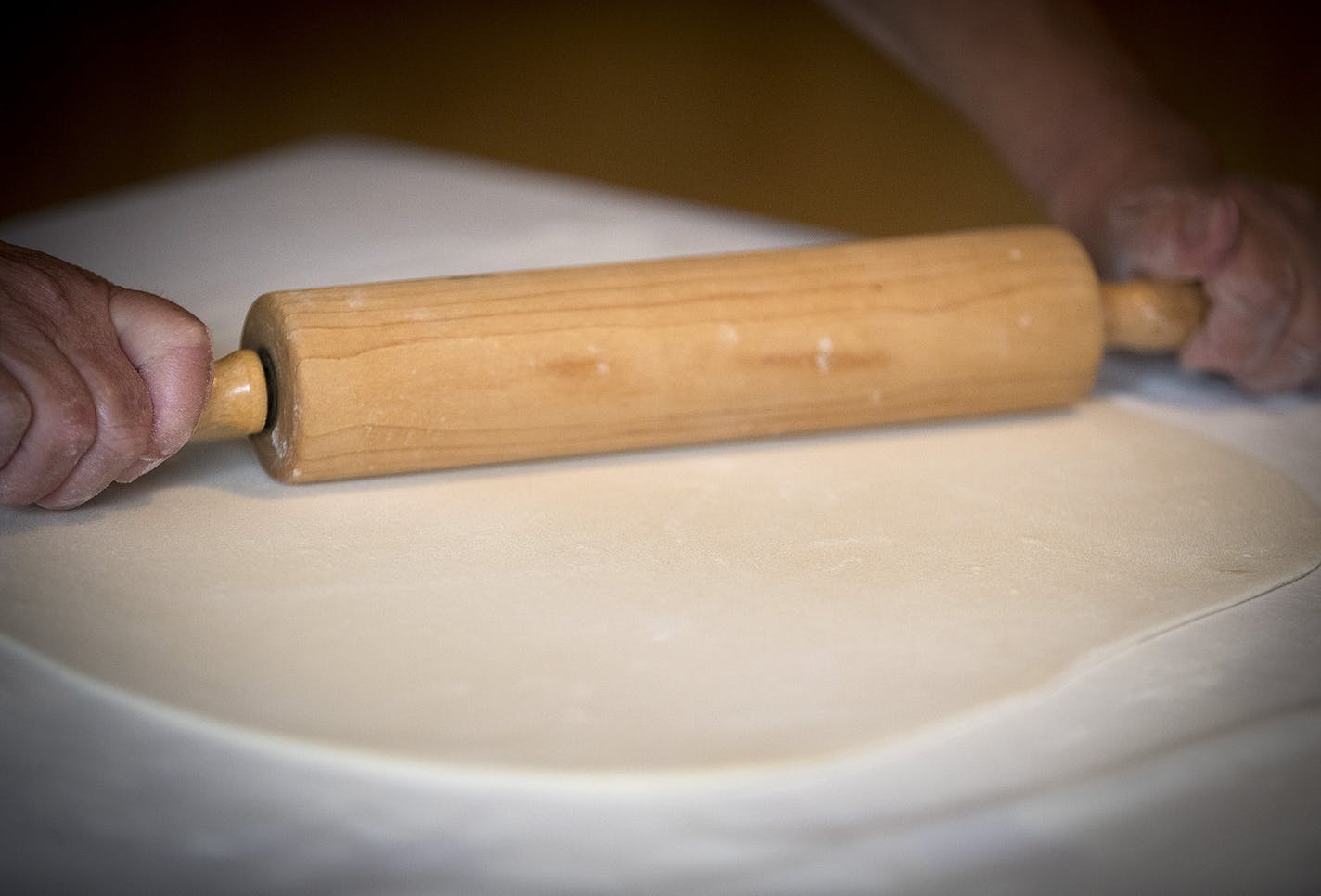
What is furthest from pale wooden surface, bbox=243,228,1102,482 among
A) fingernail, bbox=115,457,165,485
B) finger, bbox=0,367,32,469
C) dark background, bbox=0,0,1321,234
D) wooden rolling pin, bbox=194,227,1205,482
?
dark background, bbox=0,0,1321,234

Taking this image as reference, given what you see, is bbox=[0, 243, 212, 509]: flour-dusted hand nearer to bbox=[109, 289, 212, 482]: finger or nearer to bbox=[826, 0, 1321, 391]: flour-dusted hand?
bbox=[109, 289, 212, 482]: finger

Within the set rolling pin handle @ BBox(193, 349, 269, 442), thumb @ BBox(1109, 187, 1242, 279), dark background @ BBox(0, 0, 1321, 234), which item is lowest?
dark background @ BBox(0, 0, 1321, 234)

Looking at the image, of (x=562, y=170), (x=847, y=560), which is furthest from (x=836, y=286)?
(x=562, y=170)

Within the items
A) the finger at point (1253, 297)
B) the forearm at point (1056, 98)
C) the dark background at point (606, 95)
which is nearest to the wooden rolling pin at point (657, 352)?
the finger at point (1253, 297)

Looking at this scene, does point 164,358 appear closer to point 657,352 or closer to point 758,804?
point 657,352

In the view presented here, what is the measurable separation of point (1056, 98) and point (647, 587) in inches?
37.6

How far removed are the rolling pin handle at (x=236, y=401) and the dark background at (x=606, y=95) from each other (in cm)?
300

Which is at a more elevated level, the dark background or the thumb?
the thumb

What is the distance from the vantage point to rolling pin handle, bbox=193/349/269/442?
3.51ft

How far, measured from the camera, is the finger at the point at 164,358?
0.98m

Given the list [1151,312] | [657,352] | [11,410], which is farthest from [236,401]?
[1151,312]

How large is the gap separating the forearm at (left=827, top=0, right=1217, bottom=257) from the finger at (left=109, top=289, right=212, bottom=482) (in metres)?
0.94

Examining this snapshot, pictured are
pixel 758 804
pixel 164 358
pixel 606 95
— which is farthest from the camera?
pixel 606 95

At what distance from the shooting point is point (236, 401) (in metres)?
1.08
